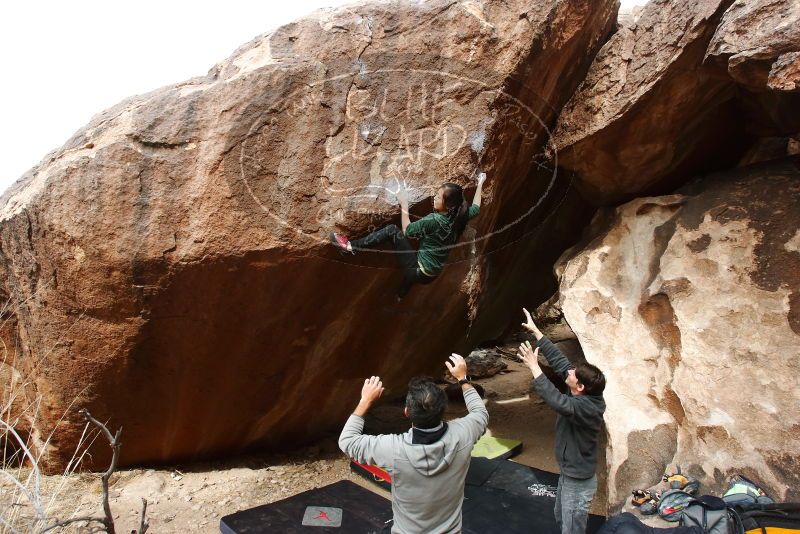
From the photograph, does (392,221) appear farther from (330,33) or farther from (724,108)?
(724,108)

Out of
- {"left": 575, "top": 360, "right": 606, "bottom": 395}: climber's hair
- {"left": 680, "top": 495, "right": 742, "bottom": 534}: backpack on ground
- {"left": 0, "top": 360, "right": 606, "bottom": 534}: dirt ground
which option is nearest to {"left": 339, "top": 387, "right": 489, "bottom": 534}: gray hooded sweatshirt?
{"left": 575, "top": 360, "right": 606, "bottom": 395}: climber's hair

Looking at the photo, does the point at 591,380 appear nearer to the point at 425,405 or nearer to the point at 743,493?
the point at 743,493

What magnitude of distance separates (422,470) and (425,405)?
268 mm

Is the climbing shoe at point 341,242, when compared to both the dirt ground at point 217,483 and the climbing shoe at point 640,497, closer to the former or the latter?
the dirt ground at point 217,483

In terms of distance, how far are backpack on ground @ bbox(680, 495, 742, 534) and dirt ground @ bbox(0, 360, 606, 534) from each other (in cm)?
151

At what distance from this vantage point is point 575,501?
123 inches

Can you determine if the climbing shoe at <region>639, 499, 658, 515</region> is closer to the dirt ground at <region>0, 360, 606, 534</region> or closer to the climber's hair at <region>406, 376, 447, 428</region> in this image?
the dirt ground at <region>0, 360, 606, 534</region>

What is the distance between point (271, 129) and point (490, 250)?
2.44 meters

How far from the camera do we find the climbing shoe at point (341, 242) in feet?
12.6

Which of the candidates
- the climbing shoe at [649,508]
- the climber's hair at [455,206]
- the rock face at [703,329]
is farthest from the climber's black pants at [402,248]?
the climbing shoe at [649,508]

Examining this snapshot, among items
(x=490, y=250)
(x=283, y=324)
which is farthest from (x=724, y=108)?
(x=283, y=324)

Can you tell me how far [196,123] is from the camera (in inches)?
152

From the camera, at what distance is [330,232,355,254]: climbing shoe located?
12.6ft

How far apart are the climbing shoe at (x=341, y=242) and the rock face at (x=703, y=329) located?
6.35ft
